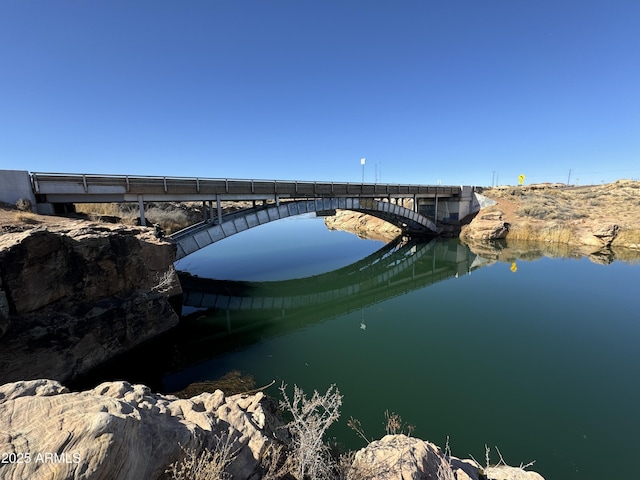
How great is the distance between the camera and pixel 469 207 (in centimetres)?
3550

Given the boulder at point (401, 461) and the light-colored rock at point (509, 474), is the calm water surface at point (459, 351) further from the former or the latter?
the boulder at point (401, 461)

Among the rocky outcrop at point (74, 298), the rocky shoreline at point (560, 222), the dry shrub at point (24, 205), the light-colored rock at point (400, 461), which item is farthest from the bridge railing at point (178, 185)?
the rocky shoreline at point (560, 222)

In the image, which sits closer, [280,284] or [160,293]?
[160,293]

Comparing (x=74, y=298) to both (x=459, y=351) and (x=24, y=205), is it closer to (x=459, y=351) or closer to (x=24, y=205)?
(x=24, y=205)

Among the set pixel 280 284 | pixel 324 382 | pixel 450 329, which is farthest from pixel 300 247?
pixel 324 382

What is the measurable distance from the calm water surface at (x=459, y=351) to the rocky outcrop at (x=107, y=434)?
3416 mm

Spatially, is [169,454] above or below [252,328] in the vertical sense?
above

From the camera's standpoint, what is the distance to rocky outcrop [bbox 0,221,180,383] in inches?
268

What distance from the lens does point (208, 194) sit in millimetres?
16094

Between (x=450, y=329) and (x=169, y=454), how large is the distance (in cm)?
1066

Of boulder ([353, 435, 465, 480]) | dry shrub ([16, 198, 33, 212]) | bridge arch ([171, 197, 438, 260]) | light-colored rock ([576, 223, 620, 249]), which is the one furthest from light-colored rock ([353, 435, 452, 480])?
light-colored rock ([576, 223, 620, 249])

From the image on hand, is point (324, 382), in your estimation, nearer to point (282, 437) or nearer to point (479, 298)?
point (282, 437)

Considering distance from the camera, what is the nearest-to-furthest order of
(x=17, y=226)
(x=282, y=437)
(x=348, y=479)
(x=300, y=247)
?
1. (x=348, y=479)
2. (x=282, y=437)
3. (x=17, y=226)
4. (x=300, y=247)

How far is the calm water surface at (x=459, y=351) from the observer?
5.99 m
